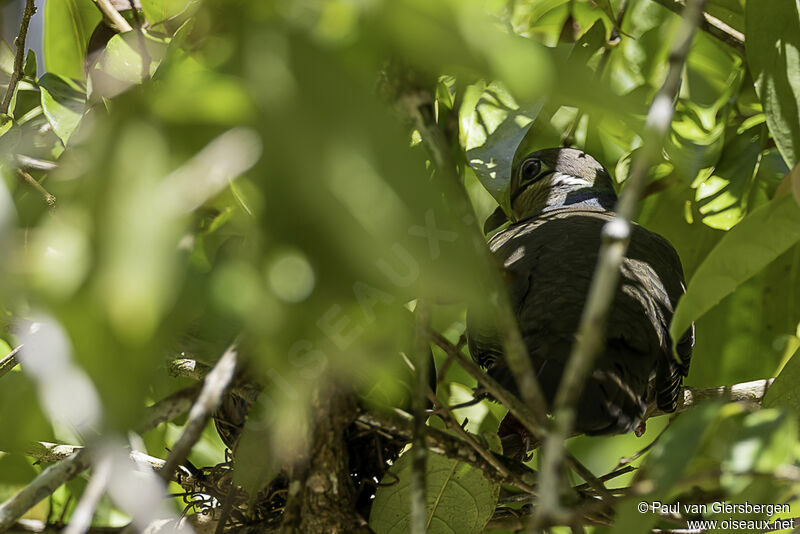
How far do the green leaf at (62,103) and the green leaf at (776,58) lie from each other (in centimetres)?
84

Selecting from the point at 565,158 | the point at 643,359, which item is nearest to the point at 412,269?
the point at 643,359

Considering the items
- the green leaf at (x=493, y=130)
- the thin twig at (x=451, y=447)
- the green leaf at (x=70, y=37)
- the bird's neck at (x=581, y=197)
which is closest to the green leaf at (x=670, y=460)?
the thin twig at (x=451, y=447)

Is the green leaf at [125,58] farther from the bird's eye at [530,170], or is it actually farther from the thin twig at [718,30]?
the bird's eye at [530,170]

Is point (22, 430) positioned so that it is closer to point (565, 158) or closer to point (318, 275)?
point (318, 275)

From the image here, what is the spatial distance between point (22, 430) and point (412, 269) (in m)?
0.30

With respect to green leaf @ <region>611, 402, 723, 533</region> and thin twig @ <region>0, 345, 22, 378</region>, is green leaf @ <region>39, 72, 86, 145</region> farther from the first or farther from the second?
green leaf @ <region>611, 402, 723, 533</region>

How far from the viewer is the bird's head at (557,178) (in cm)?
174

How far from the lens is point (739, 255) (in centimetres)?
64

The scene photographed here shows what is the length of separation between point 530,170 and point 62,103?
3.57 feet

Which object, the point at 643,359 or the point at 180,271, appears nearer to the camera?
the point at 180,271

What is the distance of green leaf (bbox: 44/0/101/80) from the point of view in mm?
1274

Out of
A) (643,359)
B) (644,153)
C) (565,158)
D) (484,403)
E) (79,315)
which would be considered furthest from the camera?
(565,158)

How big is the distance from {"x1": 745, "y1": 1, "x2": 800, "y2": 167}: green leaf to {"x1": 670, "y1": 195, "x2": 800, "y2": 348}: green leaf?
125 mm

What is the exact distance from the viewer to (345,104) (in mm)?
337
